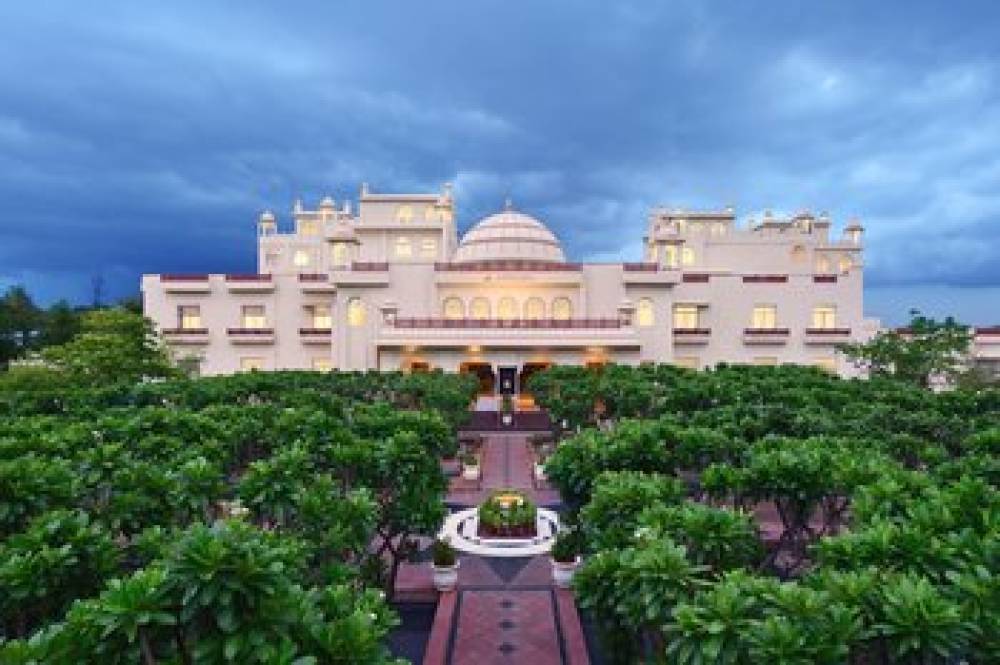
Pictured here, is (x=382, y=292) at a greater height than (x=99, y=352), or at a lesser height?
greater

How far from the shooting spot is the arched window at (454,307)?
151 ft

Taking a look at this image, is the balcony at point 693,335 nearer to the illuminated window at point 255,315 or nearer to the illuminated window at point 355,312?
the illuminated window at point 355,312

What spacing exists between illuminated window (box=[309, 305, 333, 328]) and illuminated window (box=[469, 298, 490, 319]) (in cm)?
1006

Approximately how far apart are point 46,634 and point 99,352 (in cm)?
3196

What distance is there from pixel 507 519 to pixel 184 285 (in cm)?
3610

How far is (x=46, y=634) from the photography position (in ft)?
15.4

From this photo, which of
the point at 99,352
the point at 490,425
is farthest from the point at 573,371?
the point at 99,352

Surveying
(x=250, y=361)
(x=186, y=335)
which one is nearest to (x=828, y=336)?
(x=250, y=361)

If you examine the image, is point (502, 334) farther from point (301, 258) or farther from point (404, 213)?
point (301, 258)

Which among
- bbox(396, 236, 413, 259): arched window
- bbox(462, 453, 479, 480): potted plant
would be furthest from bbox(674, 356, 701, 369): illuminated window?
bbox(462, 453, 479, 480): potted plant

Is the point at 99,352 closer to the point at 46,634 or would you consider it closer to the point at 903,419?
the point at 46,634

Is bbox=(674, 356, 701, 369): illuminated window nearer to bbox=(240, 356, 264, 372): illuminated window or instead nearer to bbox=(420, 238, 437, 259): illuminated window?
bbox=(420, 238, 437, 259): illuminated window

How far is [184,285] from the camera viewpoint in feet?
148

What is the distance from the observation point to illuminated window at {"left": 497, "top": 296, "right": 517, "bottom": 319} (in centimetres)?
4606
